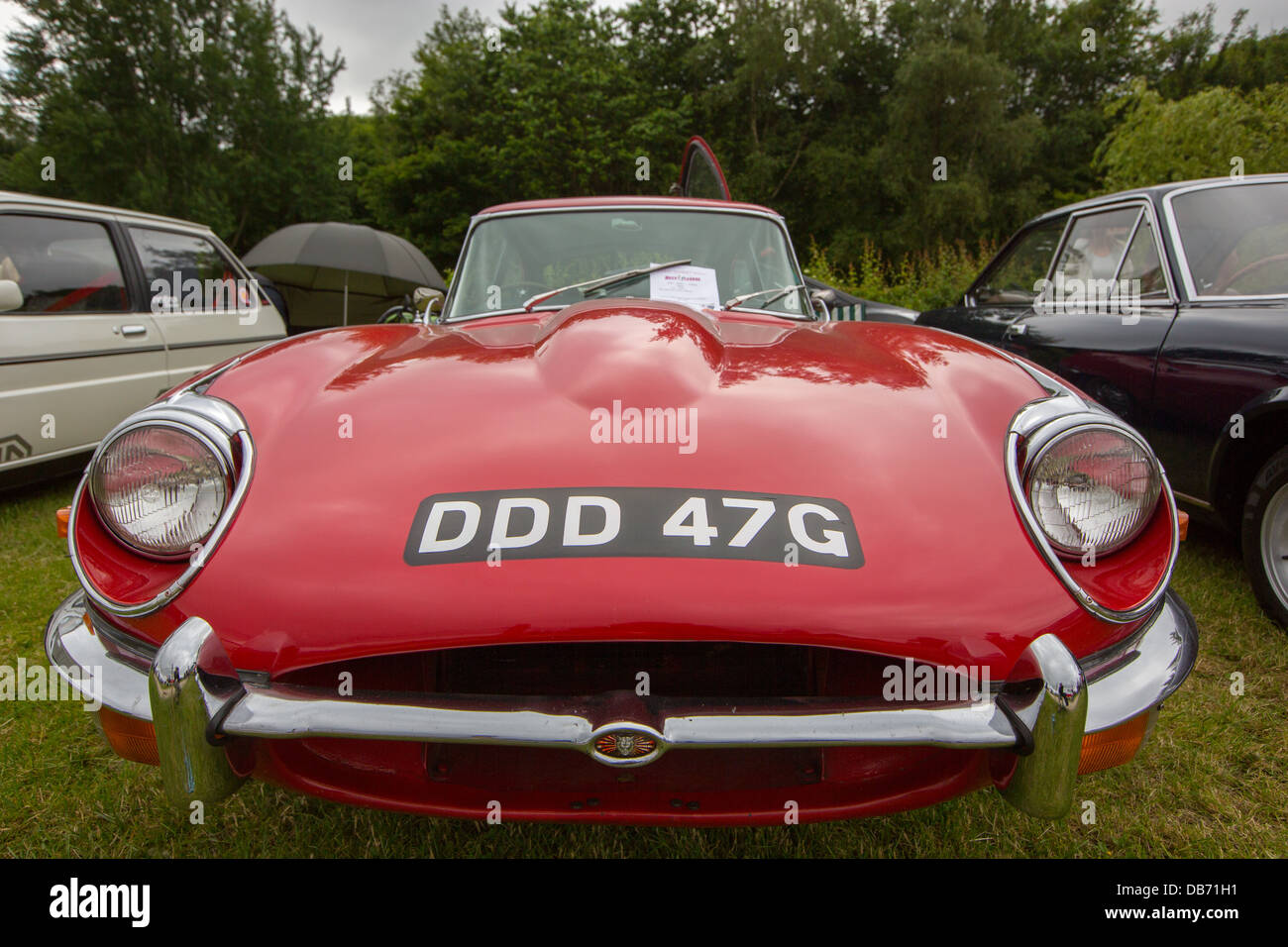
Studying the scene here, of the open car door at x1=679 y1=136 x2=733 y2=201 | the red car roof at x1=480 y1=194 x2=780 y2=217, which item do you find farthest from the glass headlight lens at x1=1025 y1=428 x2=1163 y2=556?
the open car door at x1=679 y1=136 x2=733 y2=201

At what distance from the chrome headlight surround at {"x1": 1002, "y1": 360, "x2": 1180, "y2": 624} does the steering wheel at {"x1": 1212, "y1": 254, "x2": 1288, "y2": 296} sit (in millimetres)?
1903

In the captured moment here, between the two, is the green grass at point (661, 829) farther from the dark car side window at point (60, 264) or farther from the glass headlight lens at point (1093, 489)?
the dark car side window at point (60, 264)

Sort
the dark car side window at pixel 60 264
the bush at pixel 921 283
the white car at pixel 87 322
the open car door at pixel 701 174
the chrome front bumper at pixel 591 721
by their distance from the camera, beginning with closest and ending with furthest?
the chrome front bumper at pixel 591 721
the white car at pixel 87 322
the dark car side window at pixel 60 264
the open car door at pixel 701 174
the bush at pixel 921 283

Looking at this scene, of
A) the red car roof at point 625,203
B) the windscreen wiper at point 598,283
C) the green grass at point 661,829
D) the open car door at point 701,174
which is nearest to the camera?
the green grass at point 661,829

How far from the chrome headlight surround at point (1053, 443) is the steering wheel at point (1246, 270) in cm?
190

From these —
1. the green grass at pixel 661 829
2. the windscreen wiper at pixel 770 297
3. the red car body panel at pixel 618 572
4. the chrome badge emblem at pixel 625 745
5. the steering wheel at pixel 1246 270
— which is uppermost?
the steering wheel at pixel 1246 270

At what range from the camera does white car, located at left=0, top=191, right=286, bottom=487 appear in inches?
146

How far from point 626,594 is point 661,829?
2.67 feet

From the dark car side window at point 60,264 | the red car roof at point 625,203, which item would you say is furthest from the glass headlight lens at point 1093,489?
the dark car side window at point 60,264

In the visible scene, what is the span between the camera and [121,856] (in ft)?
5.11

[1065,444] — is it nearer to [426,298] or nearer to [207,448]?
[207,448]

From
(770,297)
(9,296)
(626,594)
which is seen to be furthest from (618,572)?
(9,296)

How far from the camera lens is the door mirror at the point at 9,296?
3271mm

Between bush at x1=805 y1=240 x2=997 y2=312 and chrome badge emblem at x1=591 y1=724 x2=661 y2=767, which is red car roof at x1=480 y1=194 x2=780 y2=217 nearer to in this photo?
chrome badge emblem at x1=591 y1=724 x2=661 y2=767
